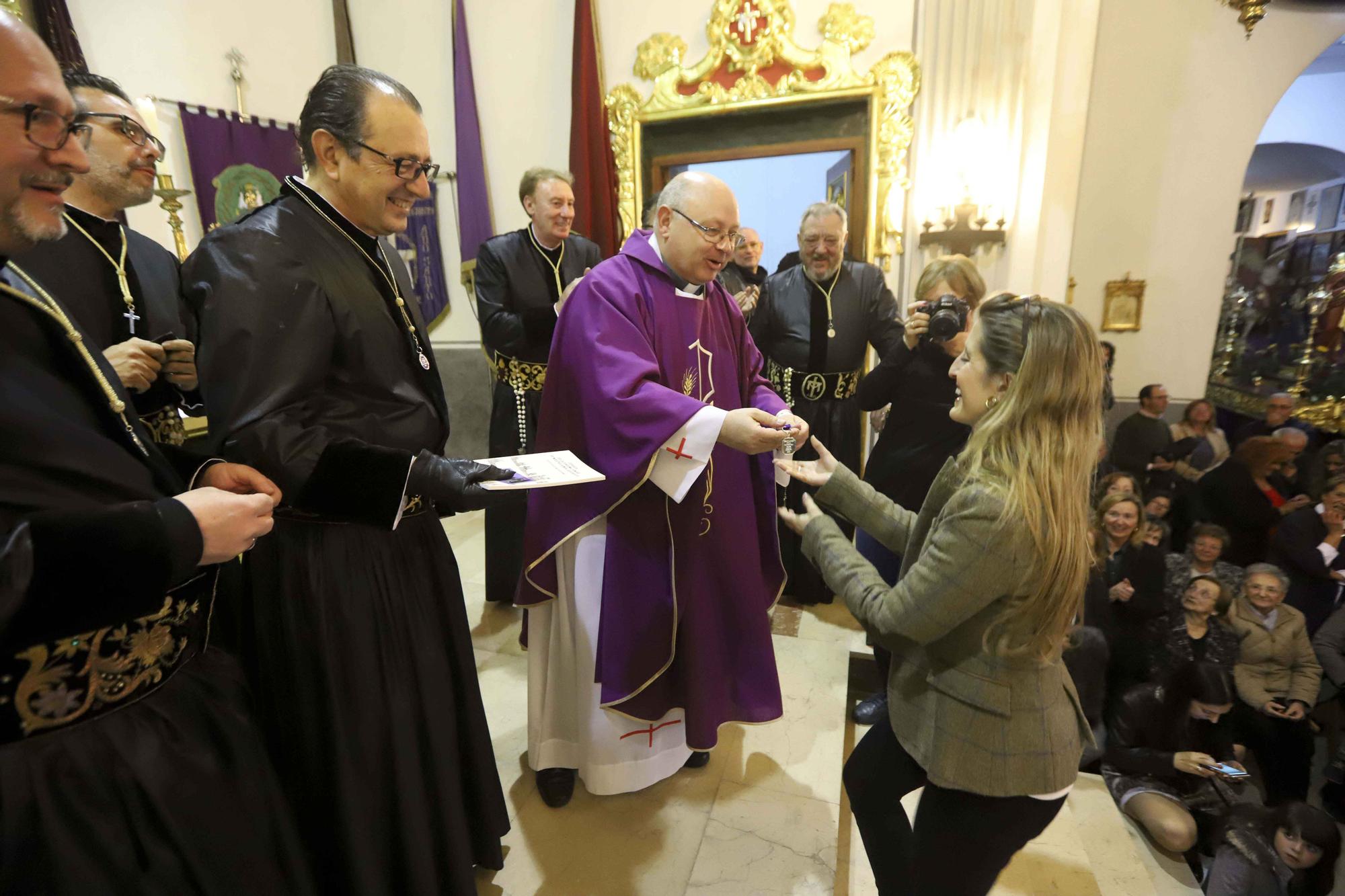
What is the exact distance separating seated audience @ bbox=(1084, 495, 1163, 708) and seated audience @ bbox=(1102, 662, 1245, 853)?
0.58 ft

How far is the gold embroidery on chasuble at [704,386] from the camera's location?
6.92 ft

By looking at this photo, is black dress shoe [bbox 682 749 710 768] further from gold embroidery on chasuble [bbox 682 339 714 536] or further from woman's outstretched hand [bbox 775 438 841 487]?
woman's outstretched hand [bbox 775 438 841 487]

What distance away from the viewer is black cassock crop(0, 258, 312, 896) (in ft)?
2.85

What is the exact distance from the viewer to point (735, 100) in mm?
4508

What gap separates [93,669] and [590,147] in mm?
4633

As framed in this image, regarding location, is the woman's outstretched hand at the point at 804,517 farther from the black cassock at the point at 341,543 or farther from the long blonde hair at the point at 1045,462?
the black cassock at the point at 341,543

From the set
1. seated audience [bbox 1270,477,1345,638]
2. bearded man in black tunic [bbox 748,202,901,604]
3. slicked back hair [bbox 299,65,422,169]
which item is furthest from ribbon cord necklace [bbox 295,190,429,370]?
seated audience [bbox 1270,477,1345,638]

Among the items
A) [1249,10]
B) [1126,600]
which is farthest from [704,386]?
[1249,10]

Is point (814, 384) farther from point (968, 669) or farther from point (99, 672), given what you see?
point (99, 672)

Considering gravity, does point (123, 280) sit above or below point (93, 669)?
above

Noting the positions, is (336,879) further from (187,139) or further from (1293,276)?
(1293,276)

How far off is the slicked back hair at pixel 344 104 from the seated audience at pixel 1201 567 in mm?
3849

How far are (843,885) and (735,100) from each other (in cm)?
446

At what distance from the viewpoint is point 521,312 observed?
346cm
